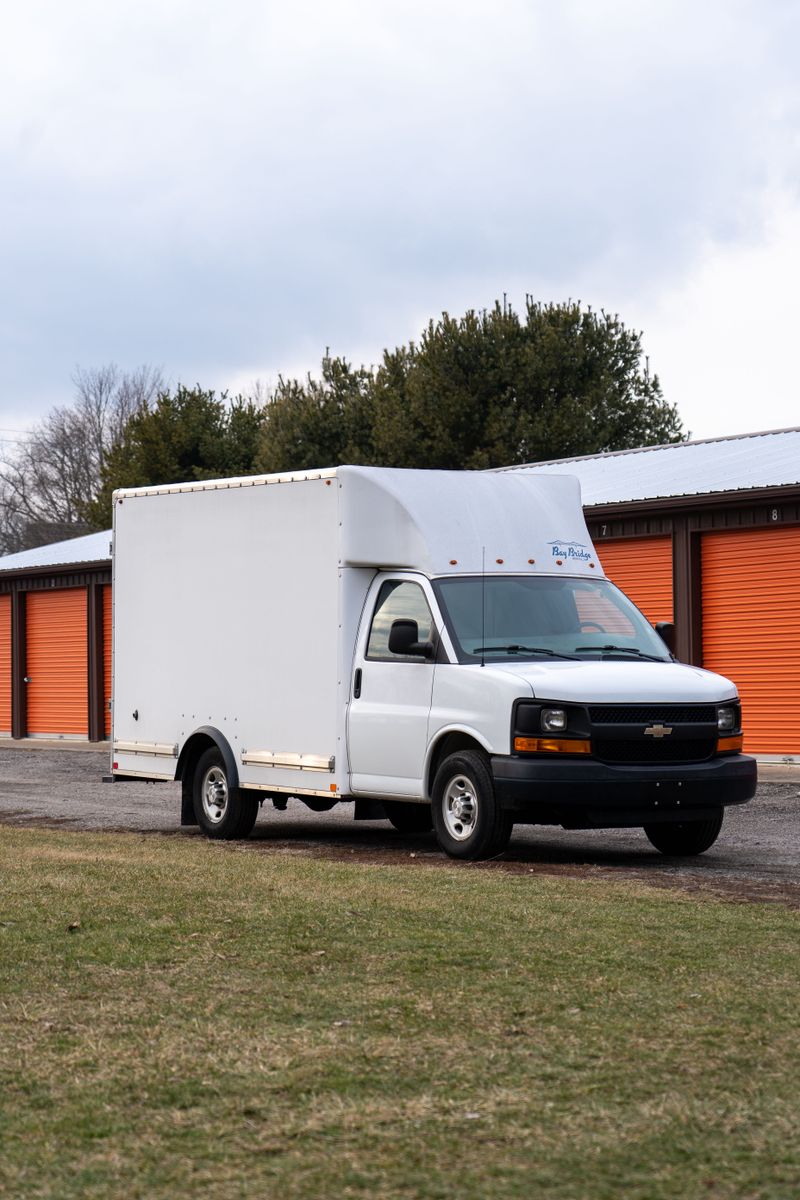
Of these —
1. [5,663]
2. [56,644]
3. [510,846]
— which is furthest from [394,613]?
[5,663]

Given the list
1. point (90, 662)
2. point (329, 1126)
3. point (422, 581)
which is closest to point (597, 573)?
point (422, 581)

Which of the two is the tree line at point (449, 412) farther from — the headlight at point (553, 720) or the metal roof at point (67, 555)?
the headlight at point (553, 720)

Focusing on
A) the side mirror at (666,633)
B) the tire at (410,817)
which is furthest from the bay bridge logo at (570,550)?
the tire at (410,817)

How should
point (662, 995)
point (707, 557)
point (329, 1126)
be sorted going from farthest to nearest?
point (707, 557) < point (662, 995) < point (329, 1126)

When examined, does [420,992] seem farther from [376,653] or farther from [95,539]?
[95,539]

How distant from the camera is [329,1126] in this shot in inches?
200

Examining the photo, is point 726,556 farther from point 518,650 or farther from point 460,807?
point 460,807

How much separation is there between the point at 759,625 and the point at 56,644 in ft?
58.6

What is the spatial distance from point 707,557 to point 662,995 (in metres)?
16.2

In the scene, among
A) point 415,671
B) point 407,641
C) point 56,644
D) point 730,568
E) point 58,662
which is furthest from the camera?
point 56,644

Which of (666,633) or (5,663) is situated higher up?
(666,633)

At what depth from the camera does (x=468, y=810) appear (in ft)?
39.9

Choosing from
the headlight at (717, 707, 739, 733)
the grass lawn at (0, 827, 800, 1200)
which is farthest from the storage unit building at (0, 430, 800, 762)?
the grass lawn at (0, 827, 800, 1200)

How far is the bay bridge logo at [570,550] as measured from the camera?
13.3m
